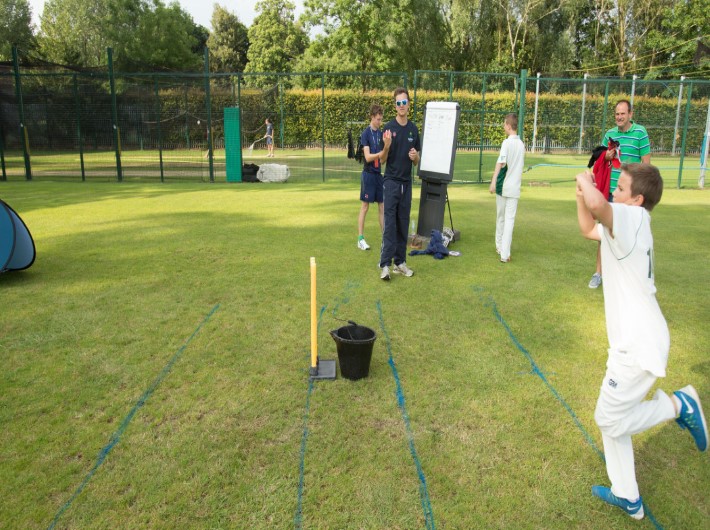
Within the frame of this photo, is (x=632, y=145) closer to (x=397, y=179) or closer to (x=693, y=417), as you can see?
A: (x=397, y=179)

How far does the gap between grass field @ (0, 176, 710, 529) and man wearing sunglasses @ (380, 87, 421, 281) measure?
51 cm

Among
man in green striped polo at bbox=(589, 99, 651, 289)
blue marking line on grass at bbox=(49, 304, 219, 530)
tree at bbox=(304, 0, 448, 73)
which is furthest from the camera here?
tree at bbox=(304, 0, 448, 73)

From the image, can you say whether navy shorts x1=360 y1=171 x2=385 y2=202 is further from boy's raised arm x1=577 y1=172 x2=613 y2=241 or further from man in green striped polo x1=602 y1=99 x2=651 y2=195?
boy's raised arm x1=577 y1=172 x2=613 y2=241

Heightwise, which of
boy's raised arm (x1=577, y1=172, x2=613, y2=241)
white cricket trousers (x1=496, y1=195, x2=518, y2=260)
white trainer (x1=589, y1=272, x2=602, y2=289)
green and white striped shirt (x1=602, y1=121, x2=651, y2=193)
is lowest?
white trainer (x1=589, y1=272, x2=602, y2=289)

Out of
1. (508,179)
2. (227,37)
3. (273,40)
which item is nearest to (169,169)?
(508,179)

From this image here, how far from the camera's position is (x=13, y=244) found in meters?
6.82

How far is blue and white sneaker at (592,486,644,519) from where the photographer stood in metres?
2.90

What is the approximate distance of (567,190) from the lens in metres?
16.8

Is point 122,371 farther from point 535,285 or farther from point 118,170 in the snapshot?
point 118,170

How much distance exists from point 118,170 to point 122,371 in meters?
15.1

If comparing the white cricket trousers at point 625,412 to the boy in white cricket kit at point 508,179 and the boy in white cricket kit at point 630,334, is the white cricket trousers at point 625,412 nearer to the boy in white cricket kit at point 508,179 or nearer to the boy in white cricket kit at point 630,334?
the boy in white cricket kit at point 630,334

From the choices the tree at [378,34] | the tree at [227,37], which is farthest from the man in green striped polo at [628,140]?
the tree at [227,37]

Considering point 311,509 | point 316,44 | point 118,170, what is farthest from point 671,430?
point 316,44

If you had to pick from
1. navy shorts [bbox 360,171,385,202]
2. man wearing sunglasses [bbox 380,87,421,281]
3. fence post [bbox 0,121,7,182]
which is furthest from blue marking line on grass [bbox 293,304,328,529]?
fence post [bbox 0,121,7,182]
